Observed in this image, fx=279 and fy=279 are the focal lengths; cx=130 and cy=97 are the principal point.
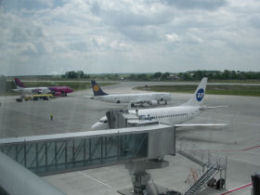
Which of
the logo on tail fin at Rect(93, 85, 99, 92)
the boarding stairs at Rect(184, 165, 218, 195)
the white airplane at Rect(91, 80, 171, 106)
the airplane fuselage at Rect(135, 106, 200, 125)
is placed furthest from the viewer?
the white airplane at Rect(91, 80, 171, 106)

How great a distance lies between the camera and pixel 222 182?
7.97m

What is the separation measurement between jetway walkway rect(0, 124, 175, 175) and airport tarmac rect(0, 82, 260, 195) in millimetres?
Result: 1508

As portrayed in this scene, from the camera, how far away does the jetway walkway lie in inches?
206

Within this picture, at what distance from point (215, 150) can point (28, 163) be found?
364 inches

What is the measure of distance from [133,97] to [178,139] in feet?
47.4

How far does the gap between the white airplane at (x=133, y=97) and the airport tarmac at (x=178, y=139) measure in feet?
3.37

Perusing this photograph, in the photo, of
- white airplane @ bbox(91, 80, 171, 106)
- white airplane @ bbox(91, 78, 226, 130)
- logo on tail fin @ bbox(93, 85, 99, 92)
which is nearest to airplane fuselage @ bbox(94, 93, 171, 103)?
white airplane @ bbox(91, 80, 171, 106)

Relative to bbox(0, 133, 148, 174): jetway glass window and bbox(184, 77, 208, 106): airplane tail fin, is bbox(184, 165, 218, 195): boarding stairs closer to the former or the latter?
bbox(0, 133, 148, 174): jetway glass window

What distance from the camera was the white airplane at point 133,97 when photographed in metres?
24.8

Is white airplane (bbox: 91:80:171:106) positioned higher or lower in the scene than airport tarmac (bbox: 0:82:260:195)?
higher

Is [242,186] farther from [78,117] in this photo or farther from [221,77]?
[78,117]

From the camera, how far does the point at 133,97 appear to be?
93.9 feet

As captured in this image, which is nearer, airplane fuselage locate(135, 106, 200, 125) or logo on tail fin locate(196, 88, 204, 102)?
airplane fuselage locate(135, 106, 200, 125)

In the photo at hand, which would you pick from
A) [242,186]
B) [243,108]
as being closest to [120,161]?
[242,186]
